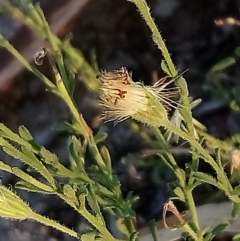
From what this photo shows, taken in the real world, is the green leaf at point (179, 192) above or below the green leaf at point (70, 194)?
below

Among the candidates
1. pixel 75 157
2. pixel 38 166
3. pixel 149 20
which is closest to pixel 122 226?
pixel 75 157

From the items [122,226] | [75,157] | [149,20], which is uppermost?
[149,20]

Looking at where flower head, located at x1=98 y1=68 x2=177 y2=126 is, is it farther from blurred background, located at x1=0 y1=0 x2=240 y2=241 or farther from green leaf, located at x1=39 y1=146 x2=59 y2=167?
blurred background, located at x1=0 y1=0 x2=240 y2=241

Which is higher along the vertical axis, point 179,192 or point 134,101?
point 134,101

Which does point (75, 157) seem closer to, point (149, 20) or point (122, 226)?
point (122, 226)

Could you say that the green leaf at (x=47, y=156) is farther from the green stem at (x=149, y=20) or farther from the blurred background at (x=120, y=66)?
the blurred background at (x=120, y=66)

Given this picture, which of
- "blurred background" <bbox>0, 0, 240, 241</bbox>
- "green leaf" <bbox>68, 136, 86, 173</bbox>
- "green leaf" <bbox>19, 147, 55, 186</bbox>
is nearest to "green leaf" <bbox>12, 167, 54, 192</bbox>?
"green leaf" <bbox>19, 147, 55, 186</bbox>

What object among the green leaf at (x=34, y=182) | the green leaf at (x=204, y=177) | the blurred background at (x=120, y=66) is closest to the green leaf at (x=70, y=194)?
the green leaf at (x=34, y=182)

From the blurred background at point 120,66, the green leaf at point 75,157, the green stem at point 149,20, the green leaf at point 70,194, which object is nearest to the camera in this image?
the green stem at point 149,20
